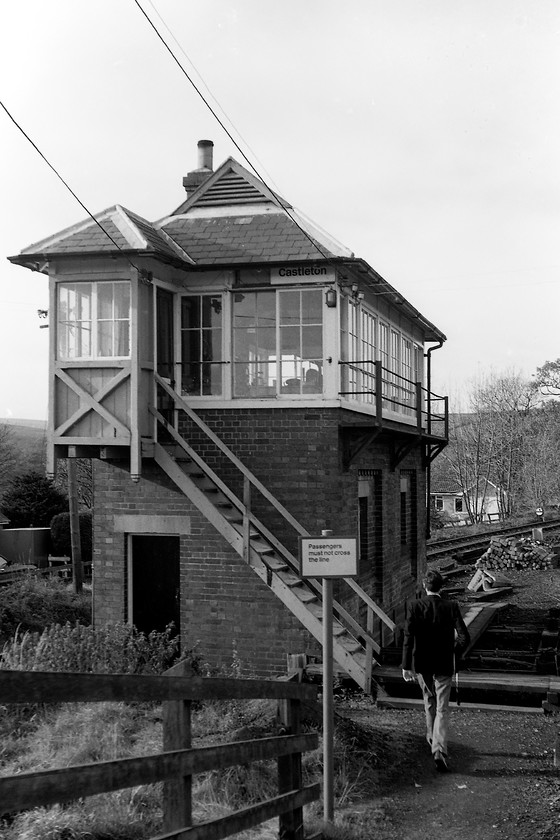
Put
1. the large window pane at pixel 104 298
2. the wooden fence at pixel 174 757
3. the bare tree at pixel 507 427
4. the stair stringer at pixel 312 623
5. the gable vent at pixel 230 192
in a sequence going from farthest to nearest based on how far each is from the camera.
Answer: the bare tree at pixel 507 427 < the gable vent at pixel 230 192 < the large window pane at pixel 104 298 < the stair stringer at pixel 312 623 < the wooden fence at pixel 174 757

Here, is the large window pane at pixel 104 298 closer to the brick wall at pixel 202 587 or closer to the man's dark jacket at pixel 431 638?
the brick wall at pixel 202 587

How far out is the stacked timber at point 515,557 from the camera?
2788cm

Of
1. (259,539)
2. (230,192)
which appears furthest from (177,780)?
(230,192)

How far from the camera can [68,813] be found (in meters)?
5.41

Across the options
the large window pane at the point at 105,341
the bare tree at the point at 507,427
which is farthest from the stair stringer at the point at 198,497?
the bare tree at the point at 507,427

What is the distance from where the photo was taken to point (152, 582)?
13352 mm

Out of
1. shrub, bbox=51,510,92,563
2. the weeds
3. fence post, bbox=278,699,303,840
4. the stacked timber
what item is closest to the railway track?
the stacked timber

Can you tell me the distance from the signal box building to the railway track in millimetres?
16687

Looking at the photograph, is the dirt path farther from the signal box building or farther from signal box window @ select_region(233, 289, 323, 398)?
signal box window @ select_region(233, 289, 323, 398)

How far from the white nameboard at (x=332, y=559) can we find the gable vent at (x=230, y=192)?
8.29m

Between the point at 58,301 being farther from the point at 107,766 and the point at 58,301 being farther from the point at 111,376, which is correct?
the point at 107,766

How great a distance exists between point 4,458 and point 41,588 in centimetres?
4512

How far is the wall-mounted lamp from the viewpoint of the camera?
12477mm

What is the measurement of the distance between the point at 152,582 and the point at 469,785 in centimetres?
694
